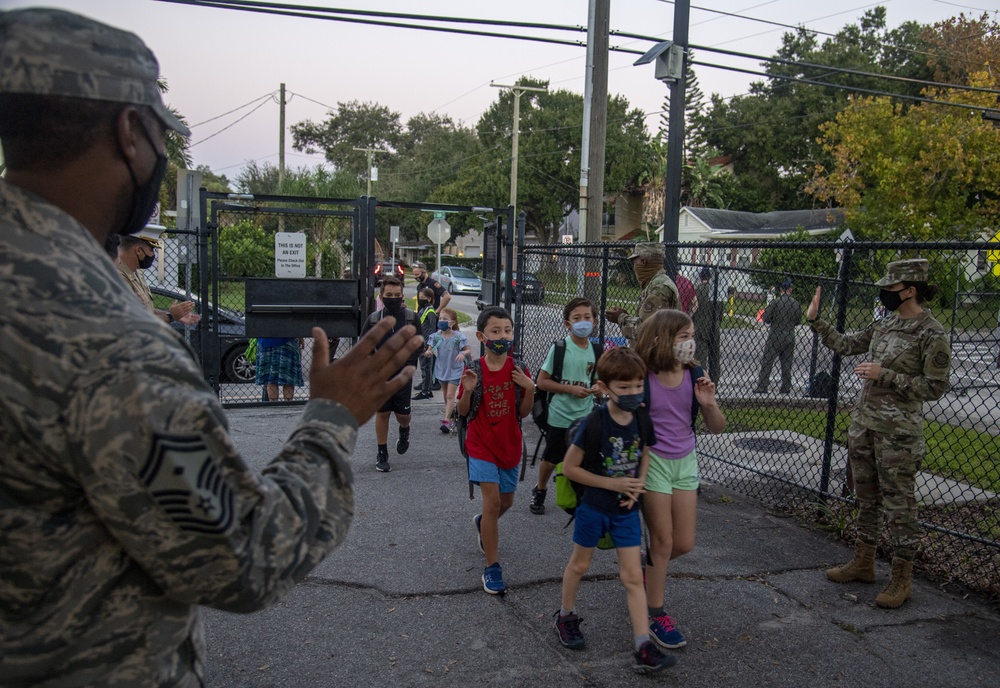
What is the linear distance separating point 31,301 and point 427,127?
8351cm

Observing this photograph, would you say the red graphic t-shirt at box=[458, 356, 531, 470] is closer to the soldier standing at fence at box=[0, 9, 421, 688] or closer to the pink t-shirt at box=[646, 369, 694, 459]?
the pink t-shirt at box=[646, 369, 694, 459]

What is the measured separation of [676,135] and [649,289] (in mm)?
3470

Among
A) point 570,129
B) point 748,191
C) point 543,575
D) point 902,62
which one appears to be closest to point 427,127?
point 570,129

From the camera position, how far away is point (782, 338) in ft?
37.0

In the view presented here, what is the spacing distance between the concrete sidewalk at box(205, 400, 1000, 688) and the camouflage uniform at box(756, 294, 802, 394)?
5.41 m

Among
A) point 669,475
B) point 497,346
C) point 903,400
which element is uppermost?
point 497,346

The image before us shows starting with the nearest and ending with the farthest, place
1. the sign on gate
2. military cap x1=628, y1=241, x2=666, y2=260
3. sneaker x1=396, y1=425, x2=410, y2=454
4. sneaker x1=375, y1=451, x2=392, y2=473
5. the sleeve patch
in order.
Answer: the sleeve patch → military cap x1=628, y1=241, x2=666, y2=260 → sneaker x1=375, y1=451, x2=392, y2=473 → sneaker x1=396, y1=425, x2=410, y2=454 → the sign on gate

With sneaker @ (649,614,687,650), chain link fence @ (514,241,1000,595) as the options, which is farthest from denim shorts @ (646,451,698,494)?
chain link fence @ (514,241,1000,595)

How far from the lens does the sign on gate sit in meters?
9.50

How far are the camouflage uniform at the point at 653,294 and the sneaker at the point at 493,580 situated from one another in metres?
2.17

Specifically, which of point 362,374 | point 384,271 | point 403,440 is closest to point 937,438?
point 403,440

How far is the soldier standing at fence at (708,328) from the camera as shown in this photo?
8.94 meters

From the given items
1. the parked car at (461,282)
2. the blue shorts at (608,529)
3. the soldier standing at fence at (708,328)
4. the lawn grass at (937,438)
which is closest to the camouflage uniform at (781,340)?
the lawn grass at (937,438)

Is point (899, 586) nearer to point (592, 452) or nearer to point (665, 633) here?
point (665, 633)
